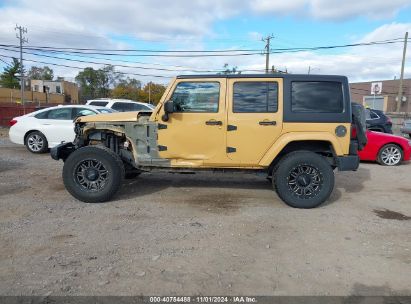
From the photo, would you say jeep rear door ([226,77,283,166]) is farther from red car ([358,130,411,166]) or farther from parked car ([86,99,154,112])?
parked car ([86,99,154,112])

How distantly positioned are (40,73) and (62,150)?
108 m

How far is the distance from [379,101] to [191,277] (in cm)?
7192

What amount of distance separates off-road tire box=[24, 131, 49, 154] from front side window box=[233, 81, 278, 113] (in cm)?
723

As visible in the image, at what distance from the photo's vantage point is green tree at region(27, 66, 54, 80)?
101588 mm

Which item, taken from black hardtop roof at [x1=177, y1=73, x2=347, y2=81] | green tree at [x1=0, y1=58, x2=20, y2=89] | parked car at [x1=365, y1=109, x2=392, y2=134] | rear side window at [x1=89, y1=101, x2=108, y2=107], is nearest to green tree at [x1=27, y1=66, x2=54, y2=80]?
green tree at [x1=0, y1=58, x2=20, y2=89]

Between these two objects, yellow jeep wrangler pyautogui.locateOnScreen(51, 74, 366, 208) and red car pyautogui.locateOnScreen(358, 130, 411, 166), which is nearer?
yellow jeep wrangler pyautogui.locateOnScreen(51, 74, 366, 208)

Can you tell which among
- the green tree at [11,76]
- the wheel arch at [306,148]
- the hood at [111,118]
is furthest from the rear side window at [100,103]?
the green tree at [11,76]

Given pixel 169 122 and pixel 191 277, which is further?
pixel 169 122

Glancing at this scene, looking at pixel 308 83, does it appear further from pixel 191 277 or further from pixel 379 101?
pixel 379 101

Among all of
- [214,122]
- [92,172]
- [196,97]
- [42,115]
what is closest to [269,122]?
[214,122]

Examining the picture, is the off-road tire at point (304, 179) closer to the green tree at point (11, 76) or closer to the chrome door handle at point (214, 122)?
the chrome door handle at point (214, 122)

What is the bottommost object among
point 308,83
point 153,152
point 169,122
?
point 153,152

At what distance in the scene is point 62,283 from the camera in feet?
11.1

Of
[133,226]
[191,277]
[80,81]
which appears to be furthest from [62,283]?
[80,81]
